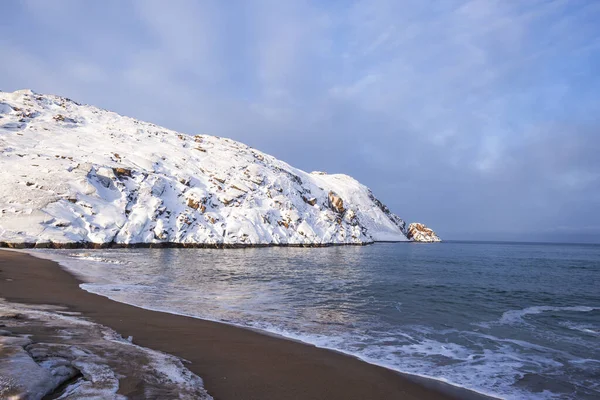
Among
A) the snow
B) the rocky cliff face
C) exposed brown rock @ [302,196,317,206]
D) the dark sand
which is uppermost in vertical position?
exposed brown rock @ [302,196,317,206]

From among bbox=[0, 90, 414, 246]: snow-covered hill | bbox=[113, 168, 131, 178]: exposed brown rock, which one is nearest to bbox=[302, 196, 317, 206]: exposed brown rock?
bbox=[0, 90, 414, 246]: snow-covered hill

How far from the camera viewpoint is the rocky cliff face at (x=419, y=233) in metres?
167

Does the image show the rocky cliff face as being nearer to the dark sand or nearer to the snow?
the dark sand

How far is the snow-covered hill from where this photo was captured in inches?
2005

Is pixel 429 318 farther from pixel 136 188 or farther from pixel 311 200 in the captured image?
pixel 311 200

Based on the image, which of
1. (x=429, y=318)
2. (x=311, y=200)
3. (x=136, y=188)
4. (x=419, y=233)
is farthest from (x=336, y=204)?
(x=429, y=318)

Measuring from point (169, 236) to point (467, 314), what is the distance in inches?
2220

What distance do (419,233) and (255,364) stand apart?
173m

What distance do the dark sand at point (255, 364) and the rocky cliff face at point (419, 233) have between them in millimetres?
168078

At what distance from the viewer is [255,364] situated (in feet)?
24.2

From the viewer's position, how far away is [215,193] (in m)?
75.1

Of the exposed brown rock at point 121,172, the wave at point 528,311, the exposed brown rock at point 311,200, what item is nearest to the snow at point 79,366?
the wave at point 528,311

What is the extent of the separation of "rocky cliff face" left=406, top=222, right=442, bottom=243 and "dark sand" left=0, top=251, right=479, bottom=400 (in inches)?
6617

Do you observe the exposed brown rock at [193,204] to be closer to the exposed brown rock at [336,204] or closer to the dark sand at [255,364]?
the exposed brown rock at [336,204]
